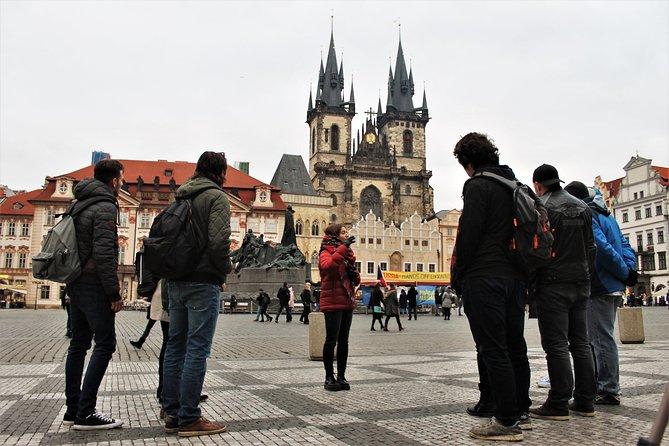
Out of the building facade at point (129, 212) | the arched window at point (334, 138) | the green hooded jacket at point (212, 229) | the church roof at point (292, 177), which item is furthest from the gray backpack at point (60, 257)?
the arched window at point (334, 138)

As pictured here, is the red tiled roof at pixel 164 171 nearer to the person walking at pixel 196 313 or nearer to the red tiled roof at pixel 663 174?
the red tiled roof at pixel 663 174

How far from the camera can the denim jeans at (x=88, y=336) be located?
409cm

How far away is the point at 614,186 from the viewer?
2571 inches

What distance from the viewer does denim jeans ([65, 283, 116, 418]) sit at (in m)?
4.09

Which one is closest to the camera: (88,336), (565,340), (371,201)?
(88,336)

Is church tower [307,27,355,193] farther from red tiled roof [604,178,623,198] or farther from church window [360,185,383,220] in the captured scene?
red tiled roof [604,178,623,198]

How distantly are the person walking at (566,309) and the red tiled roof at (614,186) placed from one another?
64.6m

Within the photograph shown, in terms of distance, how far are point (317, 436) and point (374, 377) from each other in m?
2.79

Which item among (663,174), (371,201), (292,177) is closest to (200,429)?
(663,174)

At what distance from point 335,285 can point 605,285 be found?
7.94 feet

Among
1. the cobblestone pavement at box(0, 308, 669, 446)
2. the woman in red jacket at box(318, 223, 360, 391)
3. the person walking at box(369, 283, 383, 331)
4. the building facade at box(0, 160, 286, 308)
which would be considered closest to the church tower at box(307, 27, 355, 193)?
the building facade at box(0, 160, 286, 308)

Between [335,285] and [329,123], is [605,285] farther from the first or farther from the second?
[329,123]

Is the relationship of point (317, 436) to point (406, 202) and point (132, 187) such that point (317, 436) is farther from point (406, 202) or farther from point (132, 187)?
point (406, 202)

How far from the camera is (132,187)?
5847cm
